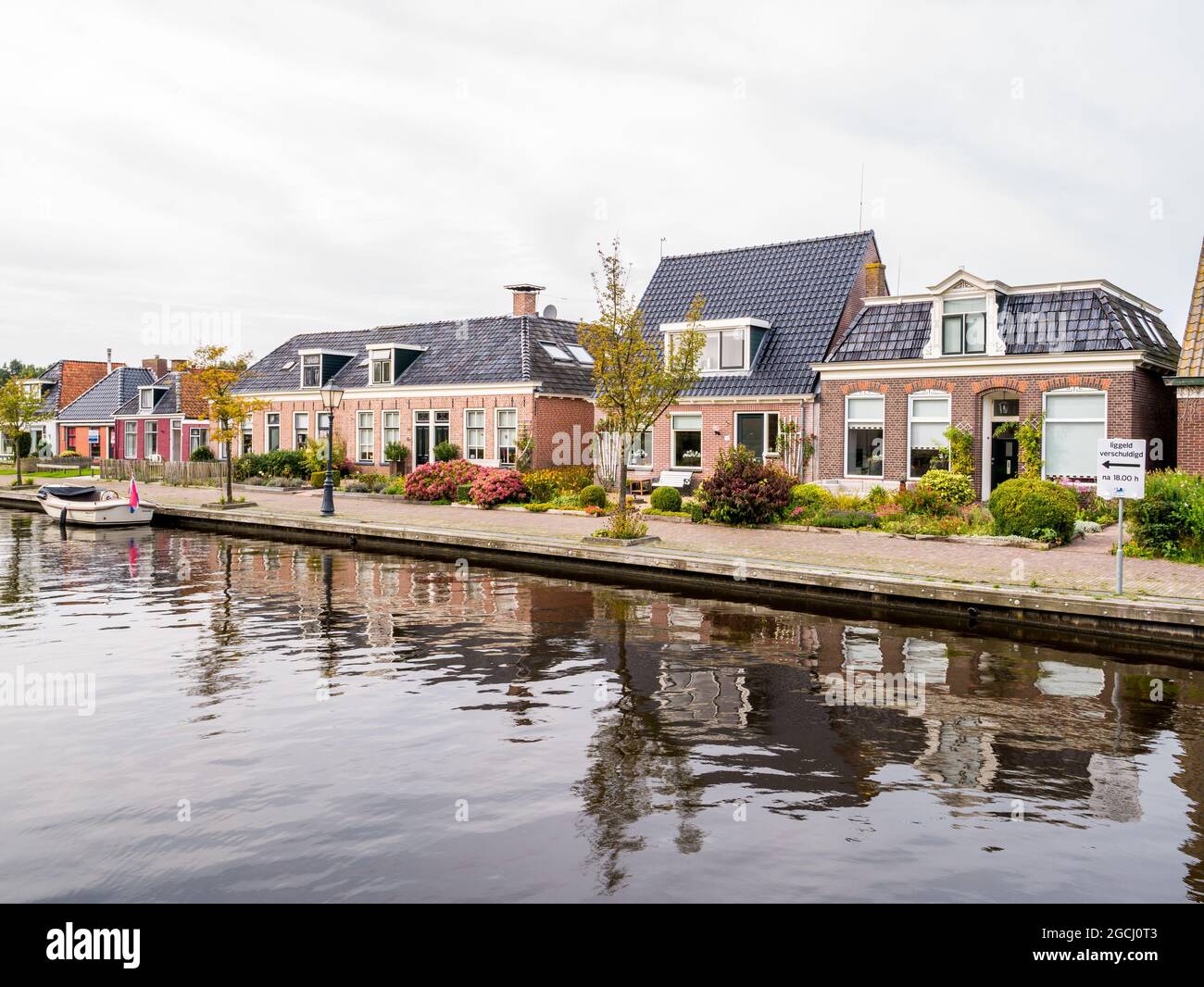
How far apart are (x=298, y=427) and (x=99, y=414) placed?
23.8 metres

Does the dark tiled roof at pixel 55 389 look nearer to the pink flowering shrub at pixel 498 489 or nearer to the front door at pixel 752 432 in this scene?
the pink flowering shrub at pixel 498 489

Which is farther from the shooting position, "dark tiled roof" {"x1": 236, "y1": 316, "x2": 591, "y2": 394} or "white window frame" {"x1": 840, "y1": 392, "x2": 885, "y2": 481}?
"dark tiled roof" {"x1": 236, "y1": 316, "x2": 591, "y2": 394}

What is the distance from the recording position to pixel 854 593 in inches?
622

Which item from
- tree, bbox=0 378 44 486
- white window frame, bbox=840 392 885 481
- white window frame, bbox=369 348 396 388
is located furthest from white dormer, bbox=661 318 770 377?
tree, bbox=0 378 44 486

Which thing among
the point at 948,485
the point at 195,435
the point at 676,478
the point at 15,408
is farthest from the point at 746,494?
the point at 15,408

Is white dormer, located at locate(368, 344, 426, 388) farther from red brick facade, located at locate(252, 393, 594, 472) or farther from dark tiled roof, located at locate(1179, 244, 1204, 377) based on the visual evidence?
dark tiled roof, located at locate(1179, 244, 1204, 377)

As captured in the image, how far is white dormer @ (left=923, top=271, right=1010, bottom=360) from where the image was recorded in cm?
2530

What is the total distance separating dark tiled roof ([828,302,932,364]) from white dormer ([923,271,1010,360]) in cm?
51

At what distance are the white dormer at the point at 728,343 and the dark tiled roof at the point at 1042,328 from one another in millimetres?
3097

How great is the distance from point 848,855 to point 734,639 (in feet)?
22.0

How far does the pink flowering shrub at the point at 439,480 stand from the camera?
102 ft

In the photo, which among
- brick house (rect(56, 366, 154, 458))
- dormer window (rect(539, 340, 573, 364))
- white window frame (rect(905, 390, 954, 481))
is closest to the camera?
white window frame (rect(905, 390, 954, 481))

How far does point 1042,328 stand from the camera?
2484cm
